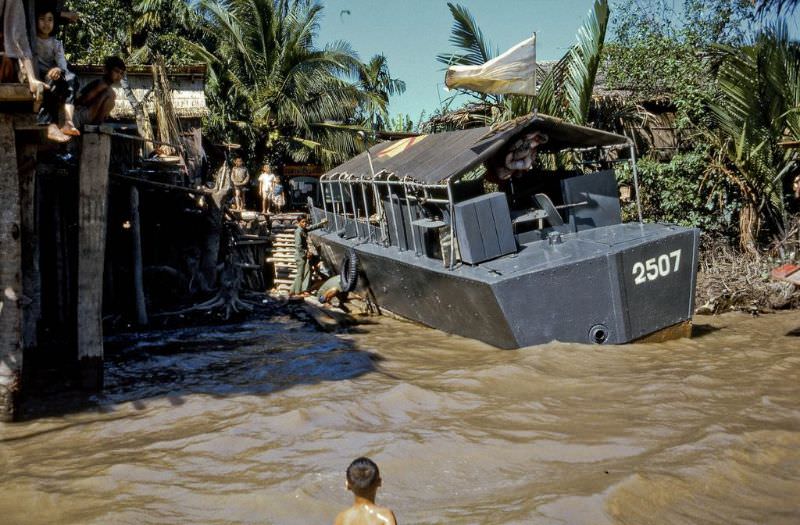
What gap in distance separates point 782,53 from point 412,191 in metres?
6.11

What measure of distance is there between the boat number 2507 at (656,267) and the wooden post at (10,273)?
20.8 ft

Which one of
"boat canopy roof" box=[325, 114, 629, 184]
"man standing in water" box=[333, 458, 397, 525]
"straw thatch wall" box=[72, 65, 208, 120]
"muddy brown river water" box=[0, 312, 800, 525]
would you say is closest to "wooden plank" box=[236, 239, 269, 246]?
"straw thatch wall" box=[72, 65, 208, 120]

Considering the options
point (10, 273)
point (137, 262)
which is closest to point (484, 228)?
point (10, 273)

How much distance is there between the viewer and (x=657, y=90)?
56.7ft

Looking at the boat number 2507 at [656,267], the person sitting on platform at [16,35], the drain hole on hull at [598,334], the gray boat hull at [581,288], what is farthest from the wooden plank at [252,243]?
the person sitting on platform at [16,35]

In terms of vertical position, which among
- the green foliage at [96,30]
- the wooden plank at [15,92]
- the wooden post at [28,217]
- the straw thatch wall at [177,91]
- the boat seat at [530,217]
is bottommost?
the boat seat at [530,217]

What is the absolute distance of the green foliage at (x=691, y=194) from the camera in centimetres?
1370

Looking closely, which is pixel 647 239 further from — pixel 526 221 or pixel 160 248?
Result: pixel 160 248

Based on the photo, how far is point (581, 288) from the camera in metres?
8.98

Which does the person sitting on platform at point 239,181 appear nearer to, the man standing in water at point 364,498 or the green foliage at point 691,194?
the green foliage at point 691,194

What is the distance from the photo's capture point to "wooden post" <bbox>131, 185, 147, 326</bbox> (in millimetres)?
11992

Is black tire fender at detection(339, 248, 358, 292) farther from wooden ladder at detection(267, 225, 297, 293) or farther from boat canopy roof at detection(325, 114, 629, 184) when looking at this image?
wooden ladder at detection(267, 225, 297, 293)

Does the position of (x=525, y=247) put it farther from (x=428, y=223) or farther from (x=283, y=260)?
(x=283, y=260)

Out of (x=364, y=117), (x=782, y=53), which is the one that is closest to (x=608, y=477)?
(x=782, y=53)
